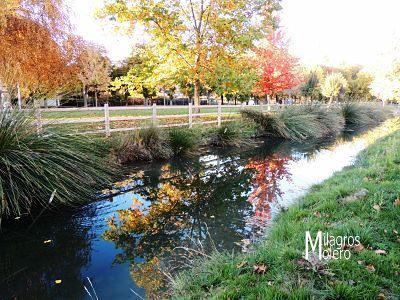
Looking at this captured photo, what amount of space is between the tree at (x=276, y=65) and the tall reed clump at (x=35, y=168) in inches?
747

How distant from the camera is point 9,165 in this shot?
476 centimetres

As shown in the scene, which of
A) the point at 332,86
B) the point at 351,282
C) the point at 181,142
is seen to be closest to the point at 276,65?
the point at 181,142

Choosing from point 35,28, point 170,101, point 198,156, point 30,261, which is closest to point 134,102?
point 170,101

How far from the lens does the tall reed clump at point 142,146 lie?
9.11 m

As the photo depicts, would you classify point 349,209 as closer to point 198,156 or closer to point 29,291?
point 29,291

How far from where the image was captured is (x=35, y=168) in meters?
4.91

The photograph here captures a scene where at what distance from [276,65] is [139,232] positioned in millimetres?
20881

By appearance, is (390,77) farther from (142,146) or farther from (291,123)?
(142,146)

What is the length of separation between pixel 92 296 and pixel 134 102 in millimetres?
41466

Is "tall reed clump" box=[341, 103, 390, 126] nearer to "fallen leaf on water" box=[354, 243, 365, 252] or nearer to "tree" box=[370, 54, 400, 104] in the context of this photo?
"tree" box=[370, 54, 400, 104]

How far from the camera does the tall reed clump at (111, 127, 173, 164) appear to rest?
9.11 meters

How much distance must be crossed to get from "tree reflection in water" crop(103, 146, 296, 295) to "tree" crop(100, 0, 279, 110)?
7136mm

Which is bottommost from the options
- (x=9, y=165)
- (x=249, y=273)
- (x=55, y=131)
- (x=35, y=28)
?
(x=249, y=273)

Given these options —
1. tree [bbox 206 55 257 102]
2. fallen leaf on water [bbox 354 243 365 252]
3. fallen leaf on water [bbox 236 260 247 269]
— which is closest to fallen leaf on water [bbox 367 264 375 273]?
fallen leaf on water [bbox 354 243 365 252]
